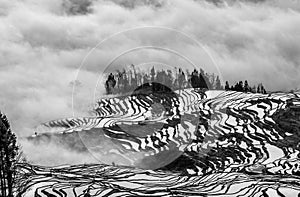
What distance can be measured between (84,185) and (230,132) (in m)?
37.2

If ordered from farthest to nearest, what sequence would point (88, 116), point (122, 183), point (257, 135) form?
point (88, 116), point (257, 135), point (122, 183)

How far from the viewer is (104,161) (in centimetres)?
7806

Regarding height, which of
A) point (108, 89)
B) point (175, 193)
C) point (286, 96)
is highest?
point (108, 89)

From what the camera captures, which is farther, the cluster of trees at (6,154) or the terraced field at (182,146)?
the terraced field at (182,146)

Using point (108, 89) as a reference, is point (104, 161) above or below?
below

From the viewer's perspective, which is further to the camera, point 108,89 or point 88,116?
point 108,89

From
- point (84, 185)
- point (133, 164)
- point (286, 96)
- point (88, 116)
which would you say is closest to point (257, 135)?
point (286, 96)

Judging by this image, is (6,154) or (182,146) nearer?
(6,154)

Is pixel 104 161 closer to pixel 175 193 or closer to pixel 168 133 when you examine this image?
pixel 168 133

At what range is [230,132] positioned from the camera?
85.7 m

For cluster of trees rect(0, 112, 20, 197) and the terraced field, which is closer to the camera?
cluster of trees rect(0, 112, 20, 197)

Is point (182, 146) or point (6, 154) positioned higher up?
point (182, 146)

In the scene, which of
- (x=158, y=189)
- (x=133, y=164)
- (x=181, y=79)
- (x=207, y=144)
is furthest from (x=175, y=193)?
(x=181, y=79)

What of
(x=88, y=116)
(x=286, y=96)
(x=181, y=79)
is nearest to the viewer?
(x=286, y=96)
